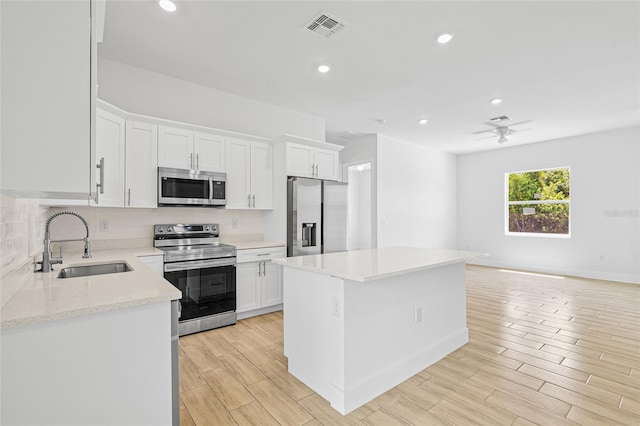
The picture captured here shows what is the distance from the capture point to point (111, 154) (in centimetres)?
299

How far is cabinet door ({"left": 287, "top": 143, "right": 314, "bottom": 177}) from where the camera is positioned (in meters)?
4.12

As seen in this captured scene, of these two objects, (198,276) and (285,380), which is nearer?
(285,380)

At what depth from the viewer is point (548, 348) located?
9.53ft

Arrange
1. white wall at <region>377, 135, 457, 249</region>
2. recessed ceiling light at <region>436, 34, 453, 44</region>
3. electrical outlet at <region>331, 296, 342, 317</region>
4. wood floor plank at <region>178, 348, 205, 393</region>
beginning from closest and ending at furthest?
1. electrical outlet at <region>331, 296, 342, 317</region>
2. wood floor plank at <region>178, 348, 205, 393</region>
3. recessed ceiling light at <region>436, 34, 453, 44</region>
4. white wall at <region>377, 135, 457, 249</region>

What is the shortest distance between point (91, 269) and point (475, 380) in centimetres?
297

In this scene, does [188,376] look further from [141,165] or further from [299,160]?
[299,160]

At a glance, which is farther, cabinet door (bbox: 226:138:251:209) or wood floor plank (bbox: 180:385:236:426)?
cabinet door (bbox: 226:138:251:209)

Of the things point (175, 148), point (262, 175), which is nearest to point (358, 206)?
point (262, 175)

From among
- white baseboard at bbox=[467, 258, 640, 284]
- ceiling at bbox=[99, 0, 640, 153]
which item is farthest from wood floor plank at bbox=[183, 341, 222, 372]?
white baseboard at bbox=[467, 258, 640, 284]

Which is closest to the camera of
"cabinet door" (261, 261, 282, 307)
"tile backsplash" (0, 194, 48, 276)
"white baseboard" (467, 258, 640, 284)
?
"tile backsplash" (0, 194, 48, 276)

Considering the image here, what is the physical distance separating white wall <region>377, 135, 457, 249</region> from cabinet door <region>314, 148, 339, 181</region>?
1698 mm

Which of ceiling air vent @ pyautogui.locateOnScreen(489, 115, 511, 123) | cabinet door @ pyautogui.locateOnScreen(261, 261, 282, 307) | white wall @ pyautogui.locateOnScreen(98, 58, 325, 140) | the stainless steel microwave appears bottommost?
cabinet door @ pyautogui.locateOnScreen(261, 261, 282, 307)

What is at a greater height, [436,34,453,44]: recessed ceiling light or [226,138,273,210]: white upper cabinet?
[436,34,453,44]: recessed ceiling light

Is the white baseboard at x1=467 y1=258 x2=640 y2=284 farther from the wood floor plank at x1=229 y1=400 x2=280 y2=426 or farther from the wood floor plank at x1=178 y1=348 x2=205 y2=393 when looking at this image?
the wood floor plank at x1=178 y1=348 x2=205 y2=393
